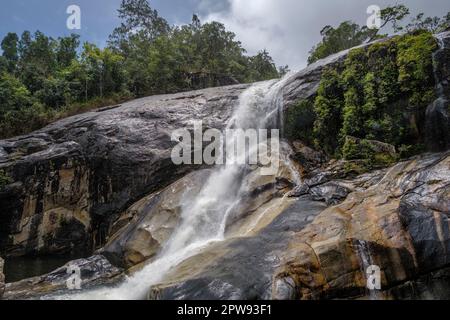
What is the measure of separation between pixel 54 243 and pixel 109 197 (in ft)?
11.0

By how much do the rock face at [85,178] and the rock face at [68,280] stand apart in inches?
162

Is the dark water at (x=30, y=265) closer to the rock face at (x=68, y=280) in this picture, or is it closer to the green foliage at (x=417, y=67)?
the rock face at (x=68, y=280)

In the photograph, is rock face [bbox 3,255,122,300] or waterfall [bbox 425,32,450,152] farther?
waterfall [bbox 425,32,450,152]

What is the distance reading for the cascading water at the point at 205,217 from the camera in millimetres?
9703

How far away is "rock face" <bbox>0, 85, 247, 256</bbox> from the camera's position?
16.1m

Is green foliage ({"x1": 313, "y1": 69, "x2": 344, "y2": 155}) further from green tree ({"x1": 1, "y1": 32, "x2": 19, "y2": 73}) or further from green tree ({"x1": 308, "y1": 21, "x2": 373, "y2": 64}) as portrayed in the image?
green tree ({"x1": 1, "y1": 32, "x2": 19, "y2": 73})

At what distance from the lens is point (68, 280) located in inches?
441

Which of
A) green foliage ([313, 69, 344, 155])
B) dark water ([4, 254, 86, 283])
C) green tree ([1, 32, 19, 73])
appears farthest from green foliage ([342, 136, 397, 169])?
green tree ([1, 32, 19, 73])

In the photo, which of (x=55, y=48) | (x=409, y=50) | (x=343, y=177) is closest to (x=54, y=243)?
(x=343, y=177)

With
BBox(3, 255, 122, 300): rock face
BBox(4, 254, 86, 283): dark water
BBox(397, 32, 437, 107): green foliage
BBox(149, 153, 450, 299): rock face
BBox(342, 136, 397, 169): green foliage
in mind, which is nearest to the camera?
BBox(149, 153, 450, 299): rock face

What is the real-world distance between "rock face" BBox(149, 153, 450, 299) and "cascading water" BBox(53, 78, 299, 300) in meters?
2.19

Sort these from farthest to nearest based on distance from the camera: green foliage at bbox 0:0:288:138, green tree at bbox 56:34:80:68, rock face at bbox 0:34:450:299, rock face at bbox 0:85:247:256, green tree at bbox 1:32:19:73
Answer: green tree at bbox 1:32:19:73
green tree at bbox 56:34:80:68
green foliage at bbox 0:0:288:138
rock face at bbox 0:85:247:256
rock face at bbox 0:34:450:299

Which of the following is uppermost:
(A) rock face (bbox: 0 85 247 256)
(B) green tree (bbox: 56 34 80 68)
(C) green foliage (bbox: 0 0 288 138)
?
(B) green tree (bbox: 56 34 80 68)

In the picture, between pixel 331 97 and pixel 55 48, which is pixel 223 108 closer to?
pixel 331 97
